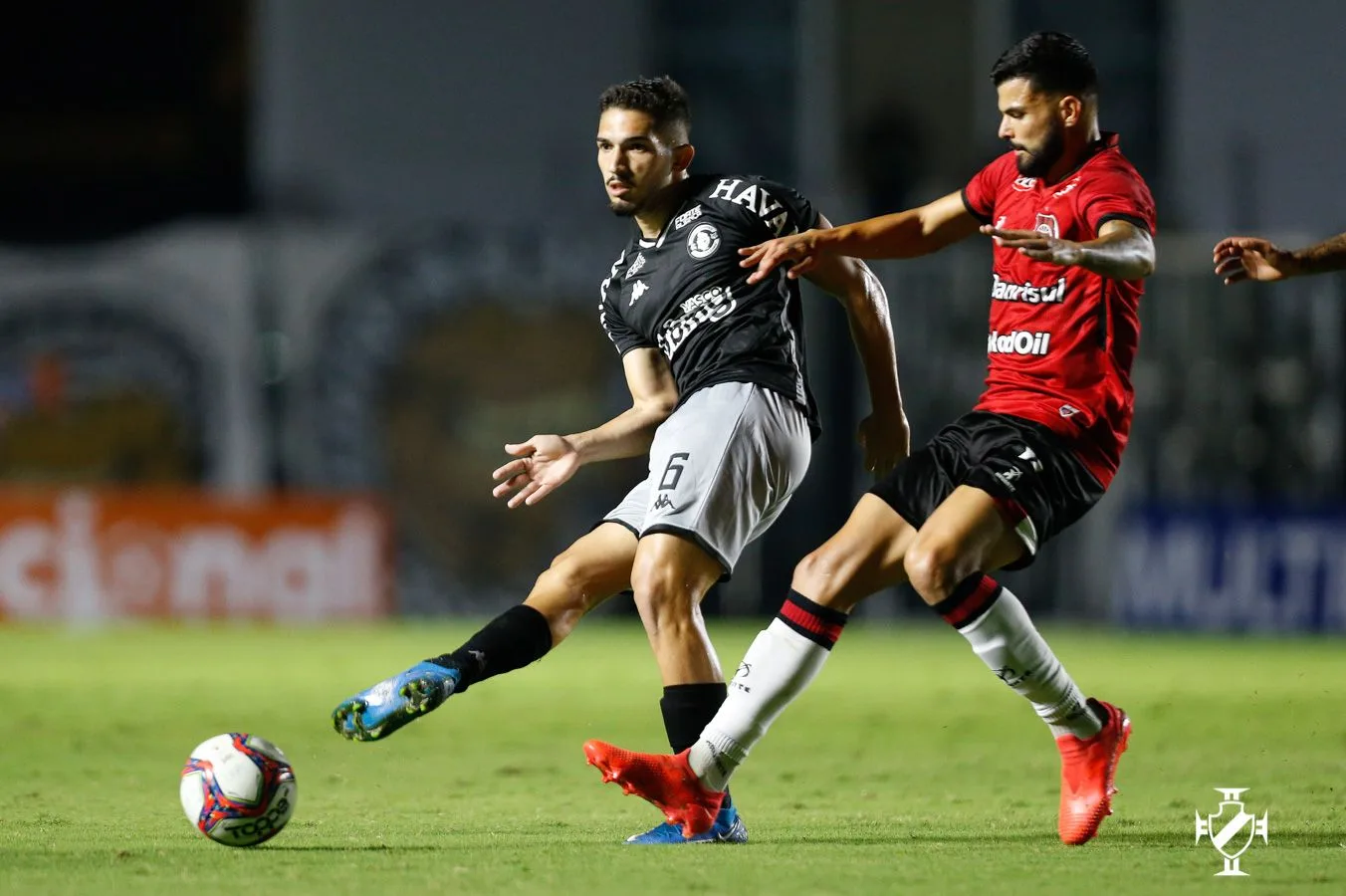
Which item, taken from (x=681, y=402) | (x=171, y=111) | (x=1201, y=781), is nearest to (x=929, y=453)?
(x=681, y=402)

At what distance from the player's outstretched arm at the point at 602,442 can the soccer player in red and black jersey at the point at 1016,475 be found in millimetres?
604

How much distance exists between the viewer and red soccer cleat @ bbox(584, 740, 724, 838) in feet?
18.2

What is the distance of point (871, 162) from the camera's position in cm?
2073

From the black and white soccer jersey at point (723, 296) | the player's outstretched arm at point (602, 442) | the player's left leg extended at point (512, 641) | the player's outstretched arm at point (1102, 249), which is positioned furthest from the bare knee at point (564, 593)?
the player's outstretched arm at point (1102, 249)

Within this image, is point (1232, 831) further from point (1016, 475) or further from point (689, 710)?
point (689, 710)

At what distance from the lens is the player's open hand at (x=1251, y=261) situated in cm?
572

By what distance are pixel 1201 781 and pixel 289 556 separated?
→ 40.6 feet

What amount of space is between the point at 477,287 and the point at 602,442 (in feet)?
48.3

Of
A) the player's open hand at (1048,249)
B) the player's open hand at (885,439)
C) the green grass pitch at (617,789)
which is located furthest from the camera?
the player's open hand at (885,439)

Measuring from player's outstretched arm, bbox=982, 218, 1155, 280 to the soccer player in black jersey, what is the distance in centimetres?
86

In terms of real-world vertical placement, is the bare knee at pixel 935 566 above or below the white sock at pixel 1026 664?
above

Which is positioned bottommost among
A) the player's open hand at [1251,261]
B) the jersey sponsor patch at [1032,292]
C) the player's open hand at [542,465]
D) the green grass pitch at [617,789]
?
the green grass pitch at [617,789]

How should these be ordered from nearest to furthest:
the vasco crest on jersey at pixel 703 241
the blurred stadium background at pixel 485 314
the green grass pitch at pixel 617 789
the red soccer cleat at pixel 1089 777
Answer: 1. the green grass pitch at pixel 617 789
2. the red soccer cleat at pixel 1089 777
3. the vasco crest on jersey at pixel 703 241
4. the blurred stadium background at pixel 485 314

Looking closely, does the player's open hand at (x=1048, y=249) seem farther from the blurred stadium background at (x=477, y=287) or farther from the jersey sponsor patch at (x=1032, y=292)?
the blurred stadium background at (x=477, y=287)
